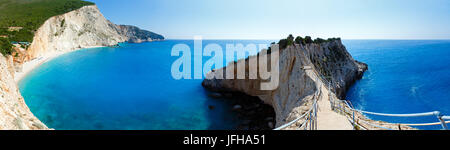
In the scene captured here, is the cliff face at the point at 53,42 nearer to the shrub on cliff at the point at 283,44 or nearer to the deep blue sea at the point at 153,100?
the deep blue sea at the point at 153,100

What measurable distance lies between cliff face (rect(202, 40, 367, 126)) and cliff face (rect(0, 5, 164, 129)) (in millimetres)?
13571

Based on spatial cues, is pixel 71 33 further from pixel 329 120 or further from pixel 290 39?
pixel 329 120

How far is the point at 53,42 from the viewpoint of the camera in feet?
162

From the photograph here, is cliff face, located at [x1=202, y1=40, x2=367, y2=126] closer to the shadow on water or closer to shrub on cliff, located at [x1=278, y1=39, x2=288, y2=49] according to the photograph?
shrub on cliff, located at [x1=278, y1=39, x2=288, y2=49]

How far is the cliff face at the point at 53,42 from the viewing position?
314 inches

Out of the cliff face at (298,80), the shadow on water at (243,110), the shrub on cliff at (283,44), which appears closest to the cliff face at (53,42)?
the shadow on water at (243,110)

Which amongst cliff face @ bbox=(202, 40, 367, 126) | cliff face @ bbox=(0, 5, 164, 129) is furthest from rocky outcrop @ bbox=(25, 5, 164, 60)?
cliff face @ bbox=(202, 40, 367, 126)

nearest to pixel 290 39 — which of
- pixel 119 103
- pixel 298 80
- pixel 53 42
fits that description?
pixel 298 80

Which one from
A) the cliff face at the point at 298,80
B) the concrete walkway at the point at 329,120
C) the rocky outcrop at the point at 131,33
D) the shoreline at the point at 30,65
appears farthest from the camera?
the rocky outcrop at the point at 131,33

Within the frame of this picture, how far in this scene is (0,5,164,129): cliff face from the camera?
7.97 m

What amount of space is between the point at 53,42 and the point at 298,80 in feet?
218

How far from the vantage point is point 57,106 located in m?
19.6

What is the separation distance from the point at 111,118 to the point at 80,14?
7391cm

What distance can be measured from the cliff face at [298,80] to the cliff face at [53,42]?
13571 millimetres
